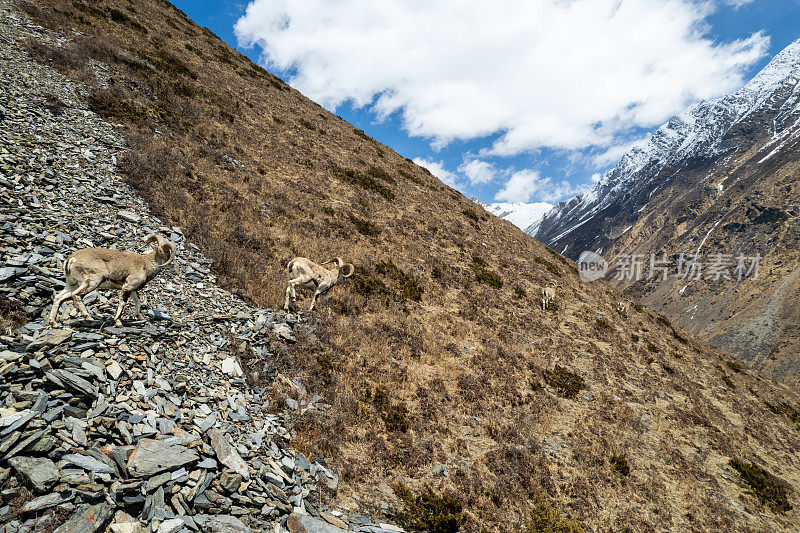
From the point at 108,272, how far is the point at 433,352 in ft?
32.0

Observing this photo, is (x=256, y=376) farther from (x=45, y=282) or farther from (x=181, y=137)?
(x=181, y=137)

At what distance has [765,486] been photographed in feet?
35.9

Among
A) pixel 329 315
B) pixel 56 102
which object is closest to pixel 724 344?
pixel 329 315

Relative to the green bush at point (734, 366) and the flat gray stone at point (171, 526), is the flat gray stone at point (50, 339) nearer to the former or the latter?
the flat gray stone at point (171, 526)

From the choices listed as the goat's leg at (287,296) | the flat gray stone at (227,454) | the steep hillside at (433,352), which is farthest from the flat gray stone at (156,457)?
the goat's leg at (287,296)

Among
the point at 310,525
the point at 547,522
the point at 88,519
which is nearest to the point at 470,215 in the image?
the point at 547,522

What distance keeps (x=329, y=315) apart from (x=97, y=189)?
935 centimetres

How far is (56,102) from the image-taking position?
14.5 metres

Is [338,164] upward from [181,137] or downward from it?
upward

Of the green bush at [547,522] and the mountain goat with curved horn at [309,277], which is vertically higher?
the mountain goat with curved horn at [309,277]

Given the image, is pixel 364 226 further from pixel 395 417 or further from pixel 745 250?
pixel 745 250

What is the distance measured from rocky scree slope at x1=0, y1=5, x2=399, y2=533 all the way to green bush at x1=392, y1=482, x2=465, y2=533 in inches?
28.8

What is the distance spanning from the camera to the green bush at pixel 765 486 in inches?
417

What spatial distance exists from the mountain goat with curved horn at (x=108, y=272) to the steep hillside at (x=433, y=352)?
3.22 metres
